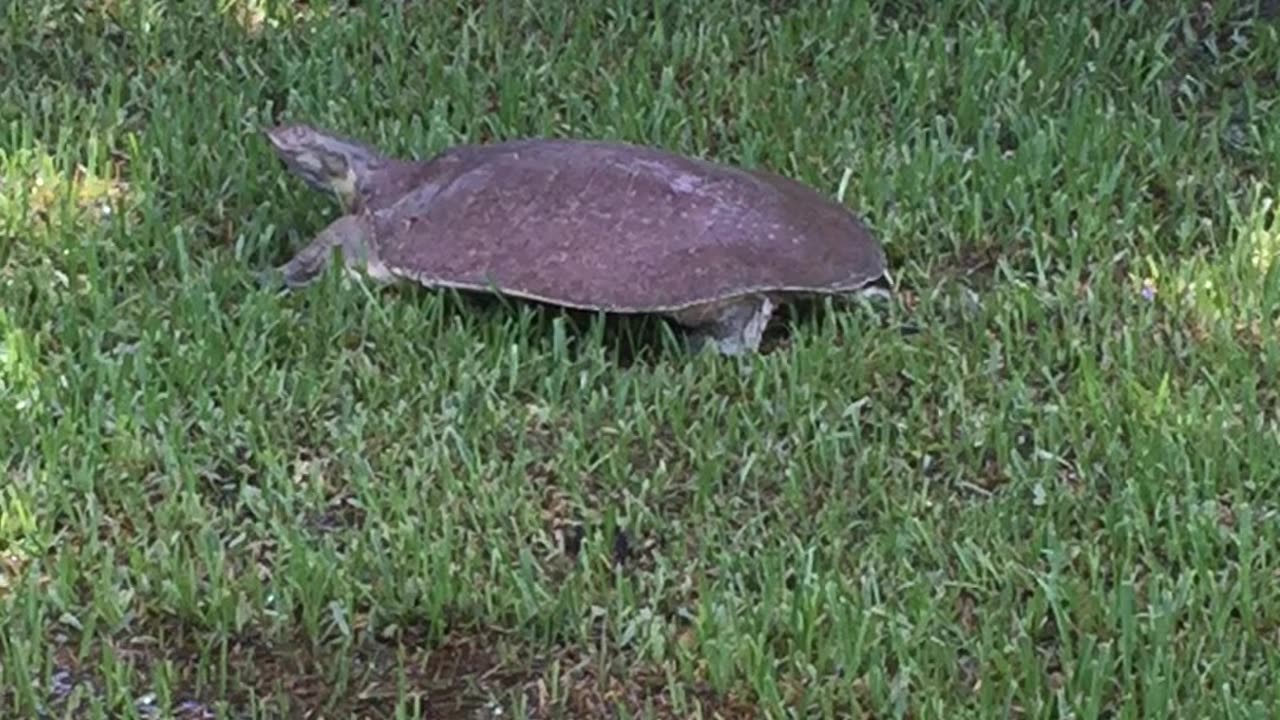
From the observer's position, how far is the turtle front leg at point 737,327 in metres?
3.68

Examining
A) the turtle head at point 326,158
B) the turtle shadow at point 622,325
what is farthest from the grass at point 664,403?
the turtle head at point 326,158

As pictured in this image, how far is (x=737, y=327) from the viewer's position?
3.69 metres

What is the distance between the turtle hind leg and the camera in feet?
12.1

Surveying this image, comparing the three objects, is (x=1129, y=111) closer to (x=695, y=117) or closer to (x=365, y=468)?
(x=695, y=117)

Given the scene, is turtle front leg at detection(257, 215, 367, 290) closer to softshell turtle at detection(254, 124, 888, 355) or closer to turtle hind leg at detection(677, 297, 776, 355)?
softshell turtle at detection(254, 124, 888, 355)

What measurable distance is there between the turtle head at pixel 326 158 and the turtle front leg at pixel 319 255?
0.09 m

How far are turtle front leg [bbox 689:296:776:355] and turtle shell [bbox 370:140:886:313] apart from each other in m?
0.05

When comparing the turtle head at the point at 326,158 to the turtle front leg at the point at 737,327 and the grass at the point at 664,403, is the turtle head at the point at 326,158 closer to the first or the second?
the grass at the point at 664,403

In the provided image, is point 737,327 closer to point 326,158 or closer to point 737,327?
point 737,327

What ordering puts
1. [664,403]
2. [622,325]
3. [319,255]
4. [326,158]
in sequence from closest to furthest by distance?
[664,403] < [622,325] < [319,255] < [326,158]

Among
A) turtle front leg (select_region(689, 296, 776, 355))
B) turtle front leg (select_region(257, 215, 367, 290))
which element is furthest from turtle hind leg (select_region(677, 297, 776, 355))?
turtle front leg (select_region(257, 215, 367, 290))

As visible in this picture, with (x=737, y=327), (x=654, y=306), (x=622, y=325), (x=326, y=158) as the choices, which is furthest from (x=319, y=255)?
(x=737, y=327)

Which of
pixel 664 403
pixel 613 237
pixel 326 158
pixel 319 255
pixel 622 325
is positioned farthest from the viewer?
pixel 326 158

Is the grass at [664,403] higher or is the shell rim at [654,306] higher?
the shell rim at [654,306]
